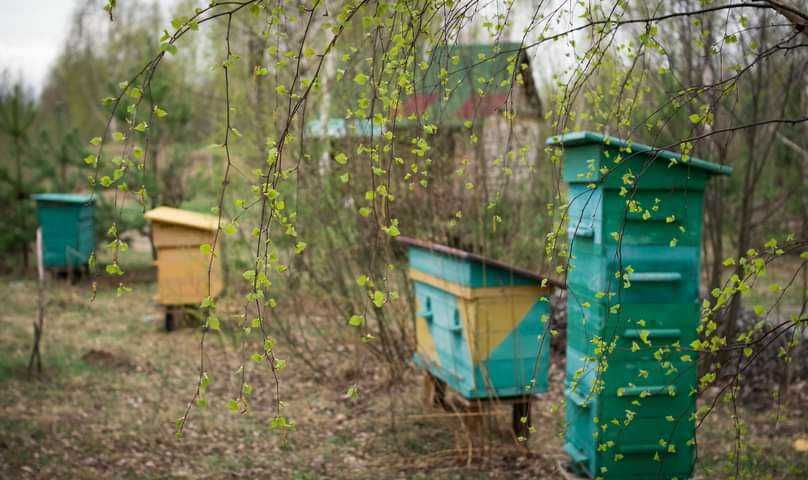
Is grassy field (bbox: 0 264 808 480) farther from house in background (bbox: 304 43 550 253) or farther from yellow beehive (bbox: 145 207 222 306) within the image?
house in background (bbox: 304 43 550 253)

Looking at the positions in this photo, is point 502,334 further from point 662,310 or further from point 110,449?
point 110,449

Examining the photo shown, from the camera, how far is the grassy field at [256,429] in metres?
5.49

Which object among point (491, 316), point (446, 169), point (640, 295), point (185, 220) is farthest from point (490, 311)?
point (185, 220)

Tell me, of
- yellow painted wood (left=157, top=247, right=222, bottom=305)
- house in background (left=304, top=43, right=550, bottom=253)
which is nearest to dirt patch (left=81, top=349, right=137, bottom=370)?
yellow painted wood (left=157, top=247, right=222, bottom=305)

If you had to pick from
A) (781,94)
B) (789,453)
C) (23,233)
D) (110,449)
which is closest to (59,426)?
(110,449)

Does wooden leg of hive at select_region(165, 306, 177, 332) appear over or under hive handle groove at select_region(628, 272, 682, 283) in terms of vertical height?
under

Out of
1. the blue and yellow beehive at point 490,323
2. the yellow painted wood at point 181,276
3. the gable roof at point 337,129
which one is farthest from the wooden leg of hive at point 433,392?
the yellow painted wood at point 181,276

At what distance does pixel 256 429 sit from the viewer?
6.64 meters

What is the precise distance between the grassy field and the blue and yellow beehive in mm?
441

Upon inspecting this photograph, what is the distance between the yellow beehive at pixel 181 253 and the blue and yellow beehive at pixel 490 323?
4.52 meters

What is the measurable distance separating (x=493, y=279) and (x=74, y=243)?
9660mm

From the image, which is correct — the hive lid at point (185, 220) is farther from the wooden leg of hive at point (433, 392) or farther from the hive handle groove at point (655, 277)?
the hive handle groove at point (655, 277)

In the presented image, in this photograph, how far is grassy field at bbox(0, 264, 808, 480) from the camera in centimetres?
549

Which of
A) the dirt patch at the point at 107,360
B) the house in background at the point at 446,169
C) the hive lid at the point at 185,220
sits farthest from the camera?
the hive lid at the point at 185,220
